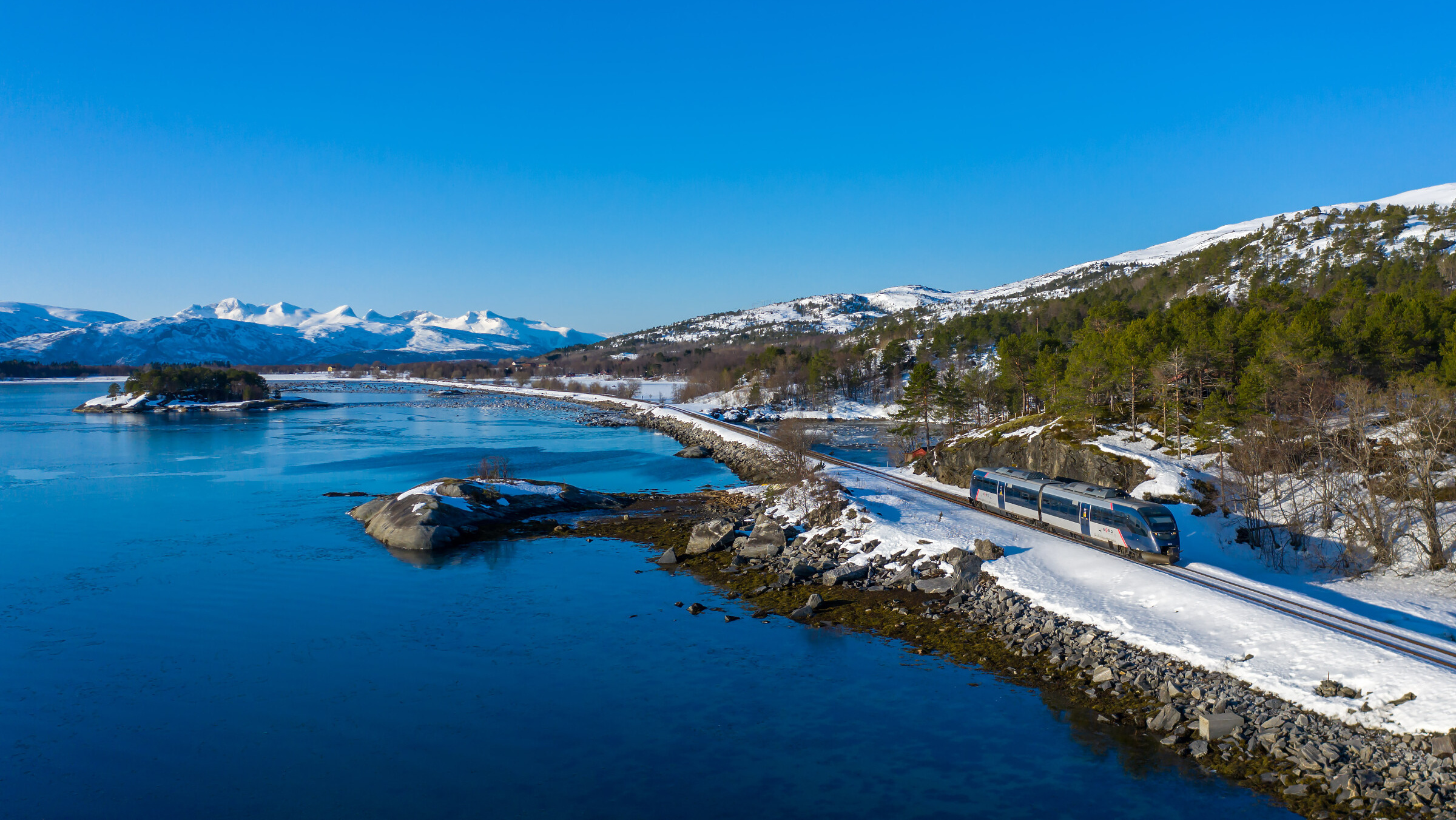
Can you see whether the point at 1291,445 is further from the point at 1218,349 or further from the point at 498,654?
the point at 498,654

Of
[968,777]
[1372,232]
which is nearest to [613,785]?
[968,777]

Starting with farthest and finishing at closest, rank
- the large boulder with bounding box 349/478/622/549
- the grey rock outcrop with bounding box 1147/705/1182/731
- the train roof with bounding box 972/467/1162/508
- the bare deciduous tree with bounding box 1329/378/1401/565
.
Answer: the large boulder with bounding box 349/478/622/549, the train roof with bounding box 972/467/1162/508, the bare deciduous tree with bounding box 1329/378/1401/565, the grey rock outcrop with bounding box 1147/705/1182/731

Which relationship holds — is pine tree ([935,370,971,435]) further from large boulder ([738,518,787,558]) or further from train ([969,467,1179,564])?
large boulder ([738,518,787,558])

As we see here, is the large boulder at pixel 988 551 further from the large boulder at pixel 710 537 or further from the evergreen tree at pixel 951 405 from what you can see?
the evergreen tree at pixel 951 405

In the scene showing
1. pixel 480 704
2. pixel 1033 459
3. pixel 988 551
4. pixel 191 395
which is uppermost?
pixel 1033 459

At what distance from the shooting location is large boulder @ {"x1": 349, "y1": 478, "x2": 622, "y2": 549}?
3738 centimetres

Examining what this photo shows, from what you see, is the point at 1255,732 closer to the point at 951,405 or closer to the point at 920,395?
the point at 920,395

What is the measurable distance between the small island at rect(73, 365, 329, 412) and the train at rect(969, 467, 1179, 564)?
14028 cm

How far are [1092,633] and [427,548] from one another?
29.5m

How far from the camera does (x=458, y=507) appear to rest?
133 ft

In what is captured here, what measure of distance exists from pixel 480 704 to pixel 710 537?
16905 millimetres

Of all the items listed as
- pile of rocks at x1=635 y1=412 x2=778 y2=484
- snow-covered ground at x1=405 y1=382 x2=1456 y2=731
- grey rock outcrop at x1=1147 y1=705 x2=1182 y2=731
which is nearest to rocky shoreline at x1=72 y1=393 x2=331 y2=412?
pile of rocks at x1=635 y1=412 x2=778 y2=484

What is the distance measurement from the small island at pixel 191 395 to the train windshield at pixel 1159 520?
14844cm

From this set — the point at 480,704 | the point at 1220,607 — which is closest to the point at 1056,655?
the point at 1220,607
